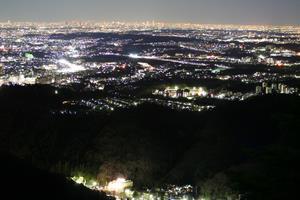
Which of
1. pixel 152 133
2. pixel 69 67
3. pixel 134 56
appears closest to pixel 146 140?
pixel 152 133

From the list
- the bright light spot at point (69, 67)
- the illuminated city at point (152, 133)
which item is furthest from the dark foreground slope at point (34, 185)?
the bright light spot at point (69, 67)

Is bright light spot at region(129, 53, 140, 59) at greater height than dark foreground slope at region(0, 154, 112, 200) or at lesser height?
greater

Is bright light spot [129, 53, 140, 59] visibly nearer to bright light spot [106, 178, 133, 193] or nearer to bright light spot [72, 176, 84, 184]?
bright light spot [72, 176, 84, 184]

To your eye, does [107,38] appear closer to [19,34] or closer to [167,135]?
[19,34]

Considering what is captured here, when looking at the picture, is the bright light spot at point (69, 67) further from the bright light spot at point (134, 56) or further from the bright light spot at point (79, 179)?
the bright light spot at point (79, 179)

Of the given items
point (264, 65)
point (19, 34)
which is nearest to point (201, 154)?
point (264, 65)

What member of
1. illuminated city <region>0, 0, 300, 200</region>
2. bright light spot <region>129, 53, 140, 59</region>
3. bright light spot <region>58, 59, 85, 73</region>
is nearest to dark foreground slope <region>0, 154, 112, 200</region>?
illuminated city <region>0, 0, 300, 200</region>
